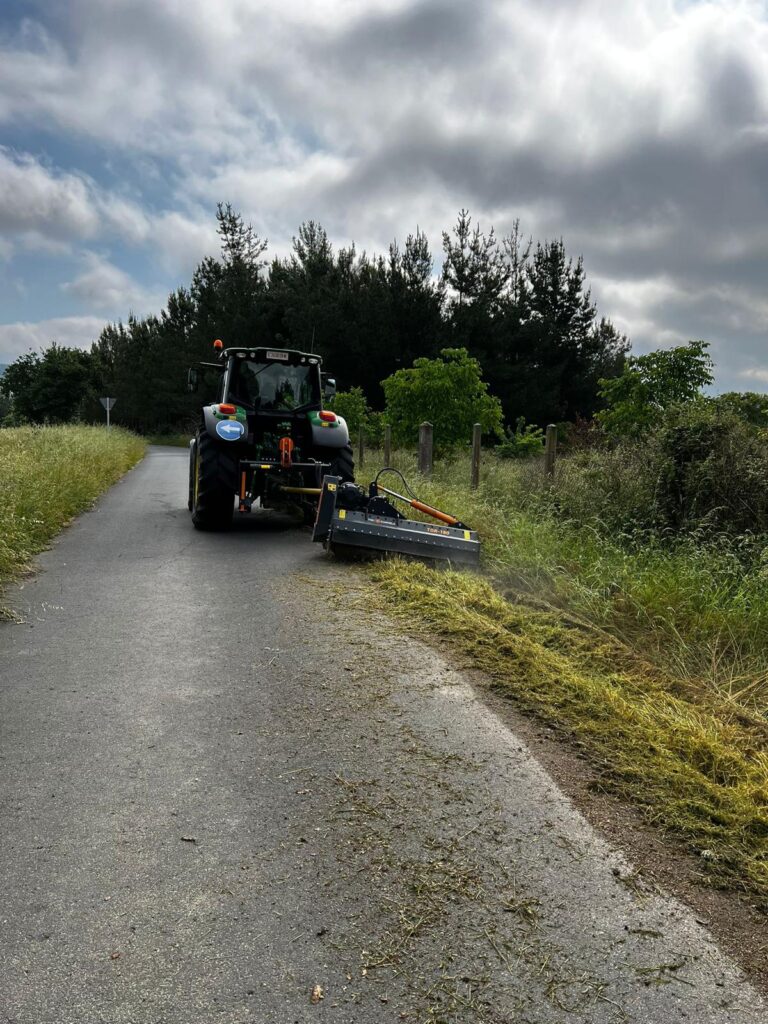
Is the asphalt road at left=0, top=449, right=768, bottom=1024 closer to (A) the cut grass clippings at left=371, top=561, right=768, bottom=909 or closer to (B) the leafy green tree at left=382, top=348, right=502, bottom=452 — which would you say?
(A) the cut grass clippings at left=371, top=561, right=768, bottom=909

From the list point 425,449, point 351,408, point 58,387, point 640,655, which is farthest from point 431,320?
point 58,387

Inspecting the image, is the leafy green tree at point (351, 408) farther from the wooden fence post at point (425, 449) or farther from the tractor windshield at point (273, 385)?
the tractor windshield at point (273, 385)

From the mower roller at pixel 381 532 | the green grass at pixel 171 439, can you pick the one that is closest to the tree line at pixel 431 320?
the green grass at pixel 171 439

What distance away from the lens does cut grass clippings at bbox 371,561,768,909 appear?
2674mm

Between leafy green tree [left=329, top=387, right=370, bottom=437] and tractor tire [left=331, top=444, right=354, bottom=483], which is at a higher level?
leafy green tree [left=329, top=387, right=370, bottom=437]

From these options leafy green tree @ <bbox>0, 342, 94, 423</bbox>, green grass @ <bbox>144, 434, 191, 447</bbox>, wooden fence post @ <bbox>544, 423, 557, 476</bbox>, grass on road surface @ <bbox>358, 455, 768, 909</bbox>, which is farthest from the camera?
leafy green tree @ <bbox>0, 342, 94, 423</bbox>

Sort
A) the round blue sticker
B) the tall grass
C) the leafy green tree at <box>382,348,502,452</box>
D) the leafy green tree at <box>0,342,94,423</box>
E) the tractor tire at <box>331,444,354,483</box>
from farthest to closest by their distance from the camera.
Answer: the leafy green tree at <box>0,342,94,423</box>
the leafy green tree at <box>382,348,502,452</box>
the tractor tire at <box>331,444,354,483</box>
the round blue sticker
the tall grass

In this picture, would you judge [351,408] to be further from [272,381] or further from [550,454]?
[550,454]

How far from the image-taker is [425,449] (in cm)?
1439

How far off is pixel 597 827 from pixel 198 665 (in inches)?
99.5

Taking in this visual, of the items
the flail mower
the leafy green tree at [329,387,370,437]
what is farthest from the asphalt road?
the leafy green tree at [329,387,370,437]

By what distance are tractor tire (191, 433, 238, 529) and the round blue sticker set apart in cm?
22

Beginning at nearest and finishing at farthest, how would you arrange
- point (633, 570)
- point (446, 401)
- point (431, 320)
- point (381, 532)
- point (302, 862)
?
1. point (302, 862)
2. point (633, 570)
3. point (381, 532)
4. point (446, 401)
5. point (431, 320)

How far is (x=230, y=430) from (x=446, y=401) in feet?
30.1
